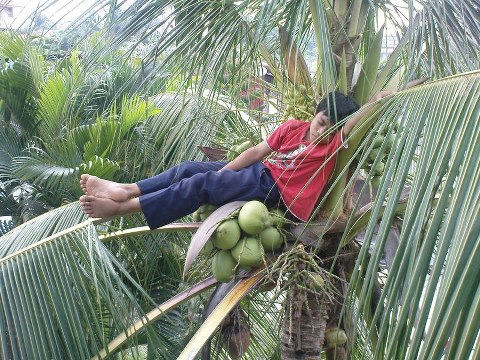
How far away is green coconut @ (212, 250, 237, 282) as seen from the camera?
6.28 feet

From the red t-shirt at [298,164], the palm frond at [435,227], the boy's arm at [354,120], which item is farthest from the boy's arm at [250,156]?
the palm frond at [435,227]

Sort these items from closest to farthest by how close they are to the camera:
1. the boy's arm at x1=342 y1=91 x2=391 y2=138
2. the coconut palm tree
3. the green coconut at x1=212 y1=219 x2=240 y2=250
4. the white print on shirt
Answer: the coconut palm tree < the boy's arm at x1=342 y1=91 x2=391 y2=138 < the green coconut at x1=212 y1=219 x2=240 y2=250 < the white print on shirt

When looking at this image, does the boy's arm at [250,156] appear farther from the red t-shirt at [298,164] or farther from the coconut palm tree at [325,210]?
the coconut palm tree at [325,210]

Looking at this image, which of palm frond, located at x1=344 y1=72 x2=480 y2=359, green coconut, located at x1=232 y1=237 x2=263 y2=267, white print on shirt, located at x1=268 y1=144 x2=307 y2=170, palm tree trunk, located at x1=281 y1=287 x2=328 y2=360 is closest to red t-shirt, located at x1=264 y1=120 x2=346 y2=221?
white print on shirt, located at x1=268 y1=144 x2=307 y2=170

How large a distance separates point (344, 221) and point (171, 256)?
1.36 meters

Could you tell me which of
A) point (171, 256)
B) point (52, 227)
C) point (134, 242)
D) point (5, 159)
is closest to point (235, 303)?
point (52, 227)

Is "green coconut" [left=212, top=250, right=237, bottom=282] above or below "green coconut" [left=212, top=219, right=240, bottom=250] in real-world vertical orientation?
below

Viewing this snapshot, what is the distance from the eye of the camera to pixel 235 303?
184 centimetres

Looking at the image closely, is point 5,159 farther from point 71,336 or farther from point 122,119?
point 71,336

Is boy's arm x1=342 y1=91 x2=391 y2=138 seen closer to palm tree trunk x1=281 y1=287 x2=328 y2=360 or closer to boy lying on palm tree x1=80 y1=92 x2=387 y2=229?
boy lying on palm tree x1=80 y1=92 x2=387 y2=229

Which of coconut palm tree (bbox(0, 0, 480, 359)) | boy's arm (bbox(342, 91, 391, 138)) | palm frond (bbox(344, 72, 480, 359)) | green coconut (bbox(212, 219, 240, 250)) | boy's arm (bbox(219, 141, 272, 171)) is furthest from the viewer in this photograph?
boy's arm (bbox(219, 141, 272, 171))

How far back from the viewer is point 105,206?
6.36 feet

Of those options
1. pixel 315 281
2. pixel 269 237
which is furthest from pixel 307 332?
pixel 269 237

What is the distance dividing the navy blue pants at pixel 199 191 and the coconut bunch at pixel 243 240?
0.10 m
